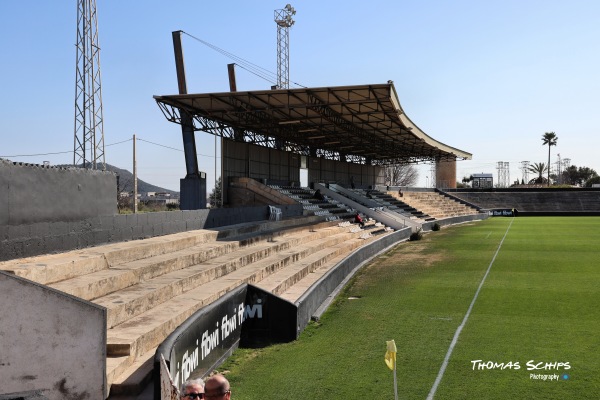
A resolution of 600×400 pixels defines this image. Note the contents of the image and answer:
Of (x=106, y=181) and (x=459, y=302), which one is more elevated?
(x=106, y=181)

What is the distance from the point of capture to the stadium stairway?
24.4 feet

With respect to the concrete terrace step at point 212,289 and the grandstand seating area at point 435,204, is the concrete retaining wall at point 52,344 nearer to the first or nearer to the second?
the concrete terrace step at point 212,289

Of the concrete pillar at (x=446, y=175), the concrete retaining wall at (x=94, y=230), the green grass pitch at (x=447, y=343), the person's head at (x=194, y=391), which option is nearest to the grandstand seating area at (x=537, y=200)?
the concrete pillar at (x=446, y=175)

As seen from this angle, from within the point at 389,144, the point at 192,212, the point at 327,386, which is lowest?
the point at 327,386

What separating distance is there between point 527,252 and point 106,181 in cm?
1967

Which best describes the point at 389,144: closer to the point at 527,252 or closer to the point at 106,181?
the point at 527,252

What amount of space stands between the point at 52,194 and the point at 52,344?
5400mm

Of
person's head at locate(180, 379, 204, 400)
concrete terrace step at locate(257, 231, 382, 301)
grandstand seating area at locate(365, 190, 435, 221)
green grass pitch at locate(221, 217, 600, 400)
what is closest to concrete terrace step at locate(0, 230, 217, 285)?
concrete terrace step at locate(257, 231, 382, 301)

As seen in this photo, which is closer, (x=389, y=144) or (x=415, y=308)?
(x=415, y=308)

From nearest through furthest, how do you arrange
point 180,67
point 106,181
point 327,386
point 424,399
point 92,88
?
point 424,399 < point 327,386 < point 106,181 < point 180,67 < point 92,88

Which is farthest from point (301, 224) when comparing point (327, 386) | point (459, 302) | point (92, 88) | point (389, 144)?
point (389, 144)

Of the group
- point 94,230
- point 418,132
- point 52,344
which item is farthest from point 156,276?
point 418,132

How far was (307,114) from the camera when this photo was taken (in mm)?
33250

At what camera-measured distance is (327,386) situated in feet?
25.8
